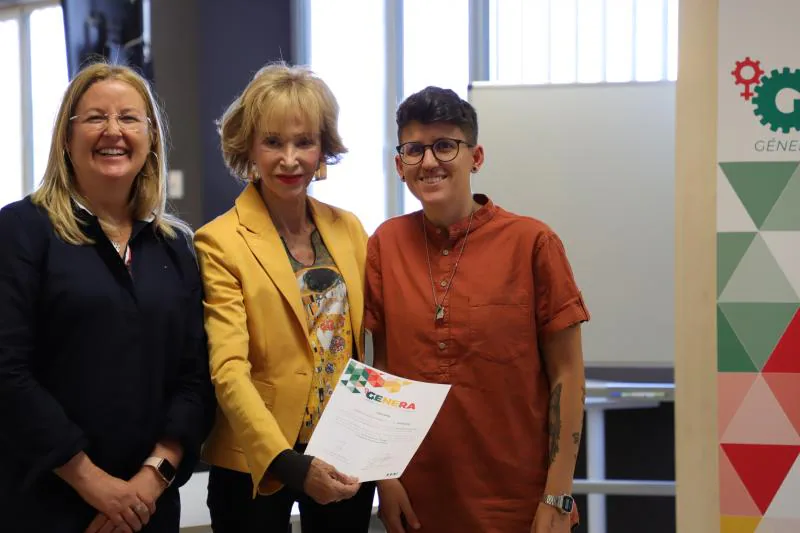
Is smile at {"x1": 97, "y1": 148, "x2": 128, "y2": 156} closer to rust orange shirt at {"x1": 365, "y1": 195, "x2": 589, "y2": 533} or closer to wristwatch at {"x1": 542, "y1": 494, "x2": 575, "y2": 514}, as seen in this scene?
rust orange shirt at {"x1": 365, "y1": 195, "x2": 589, "y2": 533}

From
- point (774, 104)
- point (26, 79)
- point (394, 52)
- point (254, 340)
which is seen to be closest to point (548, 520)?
point (254, 340)

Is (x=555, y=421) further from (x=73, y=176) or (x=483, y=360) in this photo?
(x=73, y=176)

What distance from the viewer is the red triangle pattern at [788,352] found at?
2.34m

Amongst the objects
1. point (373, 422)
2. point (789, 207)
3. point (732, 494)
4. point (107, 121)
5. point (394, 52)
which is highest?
point (394, 52)

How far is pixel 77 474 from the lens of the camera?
1.59m

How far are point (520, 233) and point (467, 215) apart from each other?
0.13 metres

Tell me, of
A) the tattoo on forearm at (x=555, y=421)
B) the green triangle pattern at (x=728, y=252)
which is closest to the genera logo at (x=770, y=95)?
the green triangle pattern at (x=728, y=252)

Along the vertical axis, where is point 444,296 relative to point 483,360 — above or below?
above

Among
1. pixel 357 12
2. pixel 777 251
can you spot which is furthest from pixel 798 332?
pixel 357 12

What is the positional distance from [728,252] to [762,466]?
59 centimetres

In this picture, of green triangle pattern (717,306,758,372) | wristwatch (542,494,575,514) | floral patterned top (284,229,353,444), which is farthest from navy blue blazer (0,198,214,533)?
green triangle pattern (717,306,758,372)

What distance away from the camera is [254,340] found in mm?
1756

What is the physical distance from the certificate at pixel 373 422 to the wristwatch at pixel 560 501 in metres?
0.29

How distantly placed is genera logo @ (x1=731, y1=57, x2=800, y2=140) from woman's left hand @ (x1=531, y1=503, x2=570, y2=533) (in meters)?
1.23
